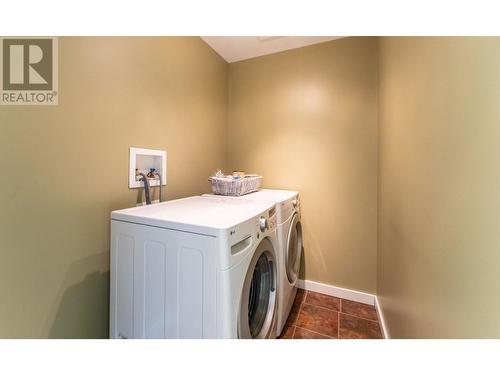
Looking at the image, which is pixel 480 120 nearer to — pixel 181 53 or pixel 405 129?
pixel 405 129

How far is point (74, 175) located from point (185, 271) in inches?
28.8

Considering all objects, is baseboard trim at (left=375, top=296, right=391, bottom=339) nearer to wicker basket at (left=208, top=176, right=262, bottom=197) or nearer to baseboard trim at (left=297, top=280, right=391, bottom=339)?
baseboard trim at (left=297, top=280, right=391, bottom=339)

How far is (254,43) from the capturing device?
6.15 ft

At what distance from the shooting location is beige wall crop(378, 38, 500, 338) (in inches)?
17.7

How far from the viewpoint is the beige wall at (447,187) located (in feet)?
1.47

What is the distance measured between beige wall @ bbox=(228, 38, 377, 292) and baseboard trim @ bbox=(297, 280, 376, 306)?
0.15 ft

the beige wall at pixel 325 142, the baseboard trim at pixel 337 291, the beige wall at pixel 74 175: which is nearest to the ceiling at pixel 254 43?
the beige wall at pixel 325 142

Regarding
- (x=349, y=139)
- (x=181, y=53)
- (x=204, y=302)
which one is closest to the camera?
(x=204, y=302)

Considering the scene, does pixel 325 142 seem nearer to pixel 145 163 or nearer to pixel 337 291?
pixel 337 291

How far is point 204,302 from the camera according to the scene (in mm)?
737

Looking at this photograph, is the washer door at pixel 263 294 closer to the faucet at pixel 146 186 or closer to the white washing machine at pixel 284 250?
the white washing machine at pixel 284 250
